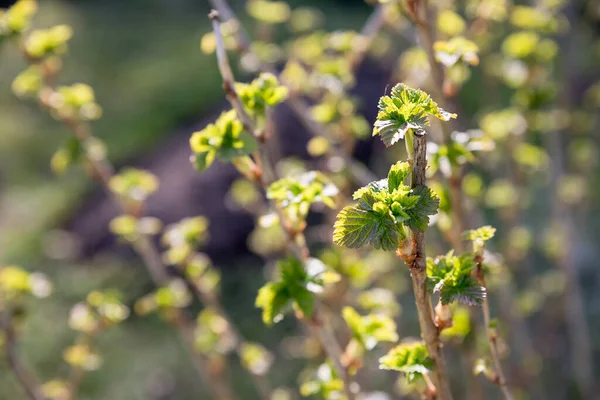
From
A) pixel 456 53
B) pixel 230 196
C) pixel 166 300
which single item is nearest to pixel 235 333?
pixel 230 196

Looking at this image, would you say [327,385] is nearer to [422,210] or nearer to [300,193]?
[300,193]

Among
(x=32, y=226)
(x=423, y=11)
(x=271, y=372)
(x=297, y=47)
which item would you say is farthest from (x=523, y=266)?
(x=32, y=226)

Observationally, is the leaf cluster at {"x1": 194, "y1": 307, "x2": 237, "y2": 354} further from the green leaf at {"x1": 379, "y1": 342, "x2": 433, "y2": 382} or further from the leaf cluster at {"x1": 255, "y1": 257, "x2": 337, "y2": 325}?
the green leaf at {"x1": 379, "y1": 342, "x2": 433, "y2": 382}

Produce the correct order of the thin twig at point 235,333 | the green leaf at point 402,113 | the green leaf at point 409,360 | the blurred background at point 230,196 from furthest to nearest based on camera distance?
1. the blurred background at point 230,196
2. the thin twig at point 235,333
3. the green leaf at point 409,360
4. the green leaf at point 402,113

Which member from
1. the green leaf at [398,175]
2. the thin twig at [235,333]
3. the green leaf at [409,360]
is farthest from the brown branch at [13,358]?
the green leaf at [398,175]

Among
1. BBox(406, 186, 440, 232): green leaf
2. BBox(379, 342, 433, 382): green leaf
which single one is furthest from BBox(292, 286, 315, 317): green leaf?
BBox(406, 186, 440, 232): green leaf

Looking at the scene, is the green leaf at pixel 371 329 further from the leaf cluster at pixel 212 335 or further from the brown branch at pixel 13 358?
the brown branch at pixel 13 358
